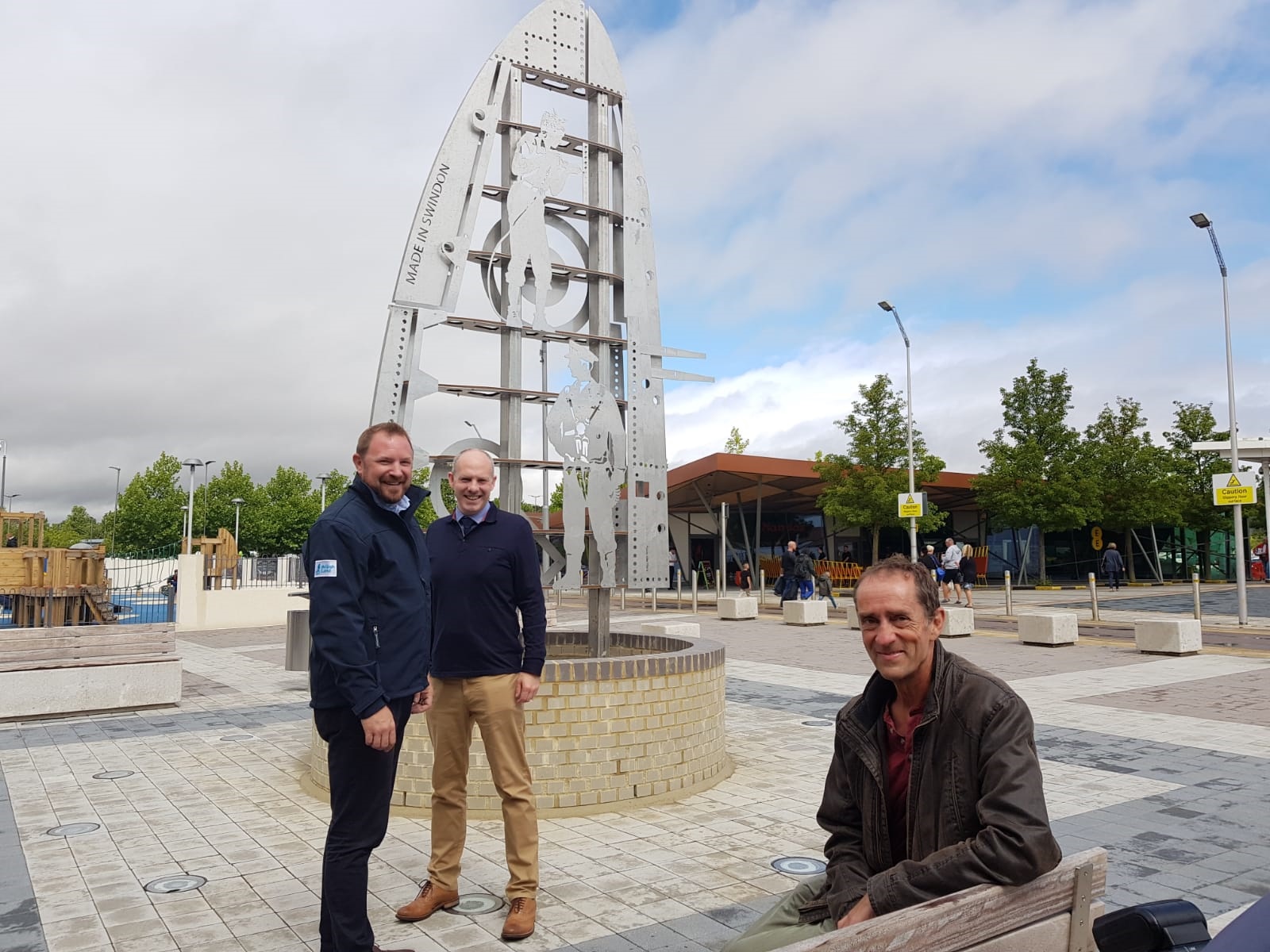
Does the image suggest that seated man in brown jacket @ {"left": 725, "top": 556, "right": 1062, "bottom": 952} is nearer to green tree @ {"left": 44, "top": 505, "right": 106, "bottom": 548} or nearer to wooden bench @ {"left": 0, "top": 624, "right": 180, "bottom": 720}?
wooden bench @ {"left": 0, "top": 624, "right": 180, "bottom": 720}

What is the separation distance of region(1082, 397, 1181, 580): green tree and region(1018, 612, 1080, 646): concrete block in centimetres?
2375

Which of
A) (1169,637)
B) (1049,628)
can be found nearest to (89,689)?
(1049,628)

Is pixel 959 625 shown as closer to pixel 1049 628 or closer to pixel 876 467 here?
pixel 1049 628

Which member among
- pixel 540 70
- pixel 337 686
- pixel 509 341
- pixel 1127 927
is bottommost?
pixel 1127 927

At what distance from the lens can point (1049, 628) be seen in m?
15.1

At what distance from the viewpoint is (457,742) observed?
413 cm

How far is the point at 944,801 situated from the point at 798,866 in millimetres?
2801

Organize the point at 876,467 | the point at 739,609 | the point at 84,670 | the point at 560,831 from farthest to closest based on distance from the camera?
the point at 876,467 → the point at 739,609 → the point at 84,670 → the point at 560,831

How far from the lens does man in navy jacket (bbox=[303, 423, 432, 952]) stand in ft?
10.3

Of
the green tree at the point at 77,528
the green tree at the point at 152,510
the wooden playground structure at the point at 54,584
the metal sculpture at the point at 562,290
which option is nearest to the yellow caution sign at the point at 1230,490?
the metal sculpture at the point at 562,290

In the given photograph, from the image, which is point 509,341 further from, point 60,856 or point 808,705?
point 808,705

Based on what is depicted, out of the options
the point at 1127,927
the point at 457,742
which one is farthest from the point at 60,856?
the point at 1127,927

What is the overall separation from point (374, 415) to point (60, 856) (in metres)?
3.13

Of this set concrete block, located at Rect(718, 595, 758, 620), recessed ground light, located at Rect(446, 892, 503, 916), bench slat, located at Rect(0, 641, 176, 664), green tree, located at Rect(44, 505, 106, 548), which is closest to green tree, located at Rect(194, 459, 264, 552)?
green tree, located at Rect(44, 505, 106, 548)
